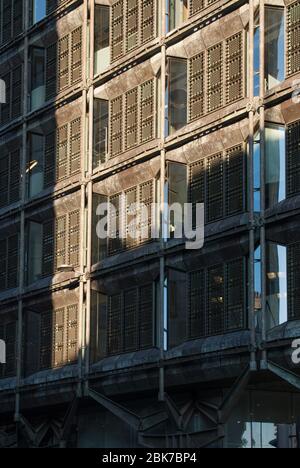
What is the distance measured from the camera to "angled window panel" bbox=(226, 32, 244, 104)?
132 feet

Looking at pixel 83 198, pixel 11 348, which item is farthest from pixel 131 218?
pixel 11 348

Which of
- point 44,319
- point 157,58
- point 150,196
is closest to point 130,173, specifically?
point 150,196

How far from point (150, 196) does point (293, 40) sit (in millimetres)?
8761

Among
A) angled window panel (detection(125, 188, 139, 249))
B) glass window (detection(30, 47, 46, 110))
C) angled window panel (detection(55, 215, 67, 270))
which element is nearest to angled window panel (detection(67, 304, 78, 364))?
angled window panel (detection(55, 215, 67, 270))

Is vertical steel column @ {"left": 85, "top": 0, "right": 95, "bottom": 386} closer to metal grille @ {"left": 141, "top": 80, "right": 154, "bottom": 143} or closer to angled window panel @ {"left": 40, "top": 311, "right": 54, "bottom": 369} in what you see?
angled window panel @ {"left": 40, "top": 311, "right": 54, "bottom": 369}

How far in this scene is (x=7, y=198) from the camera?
53.1 m

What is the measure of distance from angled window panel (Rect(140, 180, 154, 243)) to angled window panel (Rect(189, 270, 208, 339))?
303cm

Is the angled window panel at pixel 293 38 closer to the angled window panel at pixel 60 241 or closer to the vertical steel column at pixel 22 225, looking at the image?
the angled window panel at pixel 60 241

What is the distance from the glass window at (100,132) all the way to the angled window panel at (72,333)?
18.5 feet

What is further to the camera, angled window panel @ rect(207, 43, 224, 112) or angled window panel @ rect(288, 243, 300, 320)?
angled window panel @ rect(207, 43, 224, 112)

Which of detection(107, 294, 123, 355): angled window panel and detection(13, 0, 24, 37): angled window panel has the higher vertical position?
detection(13, 0, 24, 37): angled window panel

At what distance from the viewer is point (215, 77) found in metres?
41.6

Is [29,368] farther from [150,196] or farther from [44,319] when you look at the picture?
[150,196]

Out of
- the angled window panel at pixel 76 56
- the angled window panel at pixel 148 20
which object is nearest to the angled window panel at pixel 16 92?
the angled window panel at pixel 76 56
